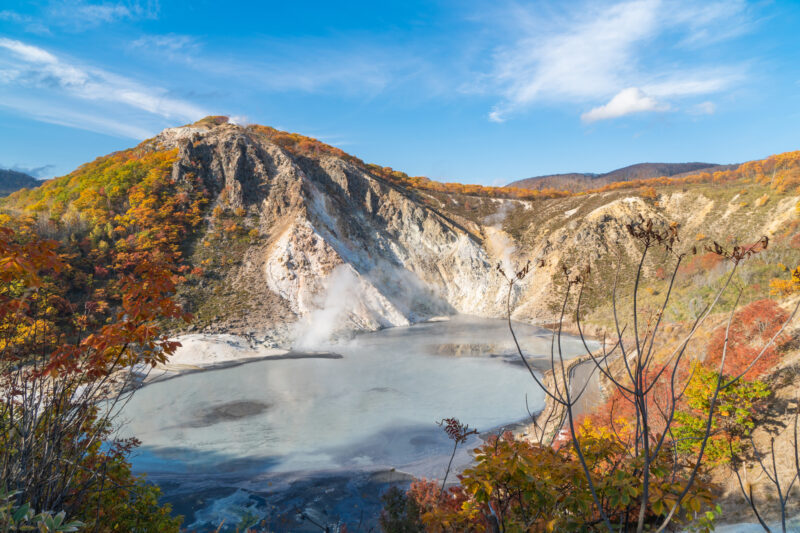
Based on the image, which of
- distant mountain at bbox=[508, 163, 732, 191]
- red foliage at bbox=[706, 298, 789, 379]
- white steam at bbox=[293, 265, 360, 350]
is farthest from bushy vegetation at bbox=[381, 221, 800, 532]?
distant mountain at bbox=[508, 163, 732, 191]

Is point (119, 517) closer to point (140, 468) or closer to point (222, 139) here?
point (140, 468)

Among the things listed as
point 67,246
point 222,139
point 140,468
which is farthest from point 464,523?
point 222,139

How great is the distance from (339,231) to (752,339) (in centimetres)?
4338

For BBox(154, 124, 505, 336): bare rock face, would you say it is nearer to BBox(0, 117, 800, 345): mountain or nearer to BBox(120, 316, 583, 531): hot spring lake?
BBox(0, 117, 800, 345): mountain

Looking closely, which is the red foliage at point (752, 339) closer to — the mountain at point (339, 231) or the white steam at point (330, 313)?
the mountain at point (339, 231)

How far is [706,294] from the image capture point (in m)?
32.0

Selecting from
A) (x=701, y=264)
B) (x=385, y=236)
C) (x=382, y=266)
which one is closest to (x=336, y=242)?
(x=382, y=266)

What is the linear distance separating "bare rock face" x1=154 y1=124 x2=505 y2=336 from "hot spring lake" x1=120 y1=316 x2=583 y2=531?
10035 millimetres

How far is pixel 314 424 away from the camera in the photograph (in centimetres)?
2006

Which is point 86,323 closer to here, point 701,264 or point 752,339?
point 752,339

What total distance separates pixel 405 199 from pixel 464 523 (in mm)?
55706

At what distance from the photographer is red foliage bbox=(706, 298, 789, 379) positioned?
12281 mm

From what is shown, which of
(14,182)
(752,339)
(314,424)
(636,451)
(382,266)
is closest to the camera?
(636,451)

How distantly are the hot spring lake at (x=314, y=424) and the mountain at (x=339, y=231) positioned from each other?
31.7ft
